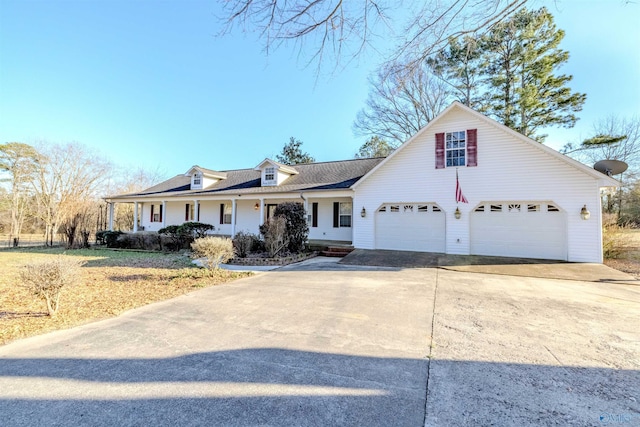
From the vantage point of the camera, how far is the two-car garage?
419 inches

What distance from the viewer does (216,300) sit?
5980 mm

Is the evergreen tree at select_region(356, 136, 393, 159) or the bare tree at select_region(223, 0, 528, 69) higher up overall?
the evergreen tree at select_region(356, 136, 393, 159)

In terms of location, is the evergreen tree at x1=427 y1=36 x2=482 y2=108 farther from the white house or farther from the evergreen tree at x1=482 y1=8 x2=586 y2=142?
the white house

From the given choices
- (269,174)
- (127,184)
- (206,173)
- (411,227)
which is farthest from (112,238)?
(127,184)

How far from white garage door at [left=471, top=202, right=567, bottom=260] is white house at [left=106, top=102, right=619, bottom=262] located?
0.03 meters

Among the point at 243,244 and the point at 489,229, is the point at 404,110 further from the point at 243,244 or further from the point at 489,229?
the point at 243,244

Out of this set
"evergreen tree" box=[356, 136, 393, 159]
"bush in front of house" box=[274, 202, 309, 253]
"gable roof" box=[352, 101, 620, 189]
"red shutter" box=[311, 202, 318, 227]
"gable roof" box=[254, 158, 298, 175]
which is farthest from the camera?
"evergreen tree" box=[356, 136, 393, 159]

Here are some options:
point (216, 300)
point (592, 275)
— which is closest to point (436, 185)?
point (592, 275)

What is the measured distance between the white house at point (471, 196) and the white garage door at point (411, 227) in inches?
1.7

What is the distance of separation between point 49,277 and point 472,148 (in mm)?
13698

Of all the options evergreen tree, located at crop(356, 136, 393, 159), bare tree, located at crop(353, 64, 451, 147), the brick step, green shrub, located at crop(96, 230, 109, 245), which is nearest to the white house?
the brick step

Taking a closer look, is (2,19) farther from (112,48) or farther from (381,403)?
(381,403)

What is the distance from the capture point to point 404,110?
22.3m

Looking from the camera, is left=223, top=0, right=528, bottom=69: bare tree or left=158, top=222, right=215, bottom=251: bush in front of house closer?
left=223, top=0, right=528, bottom=69: bare tree
